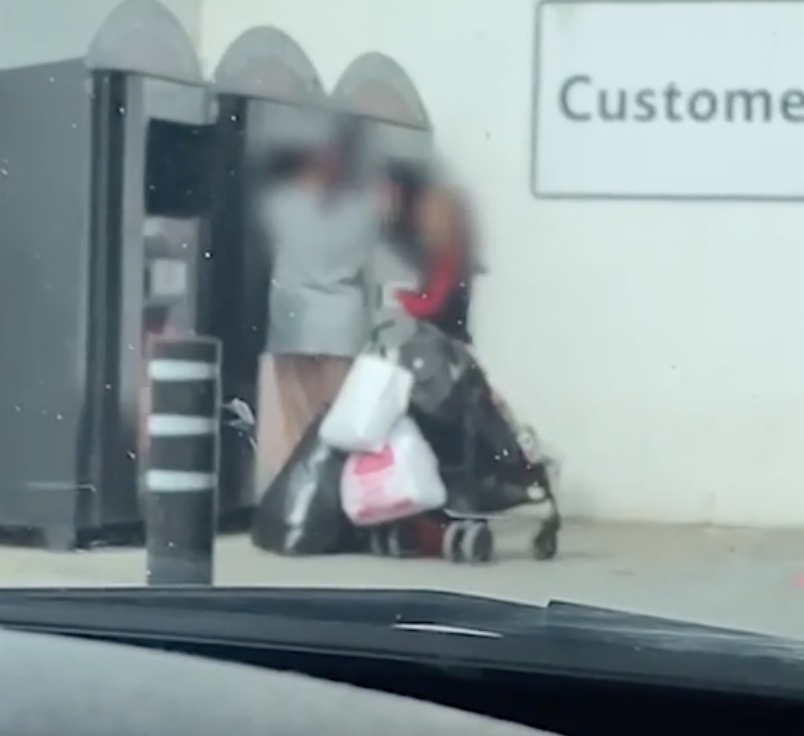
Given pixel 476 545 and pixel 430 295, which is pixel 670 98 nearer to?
pixel 430 295

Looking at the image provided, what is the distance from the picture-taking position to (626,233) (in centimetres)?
452

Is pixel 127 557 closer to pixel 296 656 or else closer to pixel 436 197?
pixel 436 197

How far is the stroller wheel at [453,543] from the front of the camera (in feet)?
12.2

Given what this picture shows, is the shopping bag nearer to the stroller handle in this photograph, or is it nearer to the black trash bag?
the stroller handle

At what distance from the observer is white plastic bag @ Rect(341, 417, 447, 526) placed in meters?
3.87

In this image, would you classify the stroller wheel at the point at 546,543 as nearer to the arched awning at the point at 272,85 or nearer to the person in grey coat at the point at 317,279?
the person in grey coat at the point at 317,279

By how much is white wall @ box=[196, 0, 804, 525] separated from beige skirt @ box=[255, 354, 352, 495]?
40cm

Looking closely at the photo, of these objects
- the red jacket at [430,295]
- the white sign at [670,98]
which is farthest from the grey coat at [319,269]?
the white sign at [670,98]

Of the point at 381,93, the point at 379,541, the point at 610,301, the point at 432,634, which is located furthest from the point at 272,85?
the point at 432,634

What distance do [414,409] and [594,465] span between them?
0.70 m

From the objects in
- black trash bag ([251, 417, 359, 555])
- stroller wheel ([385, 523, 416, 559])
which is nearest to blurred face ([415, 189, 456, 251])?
black trash bag ([251, 417, 359, 555])

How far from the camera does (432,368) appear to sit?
13.2ft

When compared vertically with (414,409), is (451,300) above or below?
above

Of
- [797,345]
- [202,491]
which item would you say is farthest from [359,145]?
[797,345]
